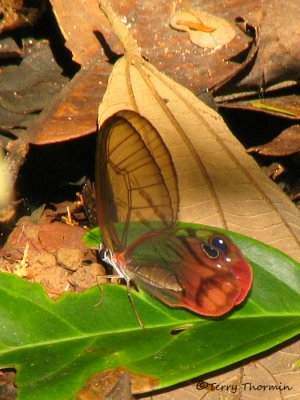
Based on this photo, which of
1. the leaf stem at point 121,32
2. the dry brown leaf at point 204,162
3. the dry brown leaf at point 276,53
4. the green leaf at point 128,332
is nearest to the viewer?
the green leaf at point 128,332

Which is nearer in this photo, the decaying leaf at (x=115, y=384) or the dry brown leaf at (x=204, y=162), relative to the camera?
the decaying leaf at (x=115, y=384)

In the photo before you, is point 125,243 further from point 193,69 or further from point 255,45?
point 255,45

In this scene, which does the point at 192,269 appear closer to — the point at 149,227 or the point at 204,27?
the point at 149,227

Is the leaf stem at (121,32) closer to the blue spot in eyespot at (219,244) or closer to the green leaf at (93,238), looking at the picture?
the green leaf at (93,238)

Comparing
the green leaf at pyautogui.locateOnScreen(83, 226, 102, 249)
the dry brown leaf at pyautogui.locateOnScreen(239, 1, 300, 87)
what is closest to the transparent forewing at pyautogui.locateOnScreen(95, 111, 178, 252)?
the green leaf at pyautogui.locateOnScreen(83, 226, 102, 249)

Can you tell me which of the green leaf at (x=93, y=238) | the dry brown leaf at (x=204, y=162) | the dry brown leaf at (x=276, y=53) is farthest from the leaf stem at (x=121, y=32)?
the green leaf at (x=93, y=238)

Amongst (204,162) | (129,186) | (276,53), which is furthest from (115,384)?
(276,53)

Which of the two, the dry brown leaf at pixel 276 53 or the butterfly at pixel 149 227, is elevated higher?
the dry brown leaf at pixel 276 53
